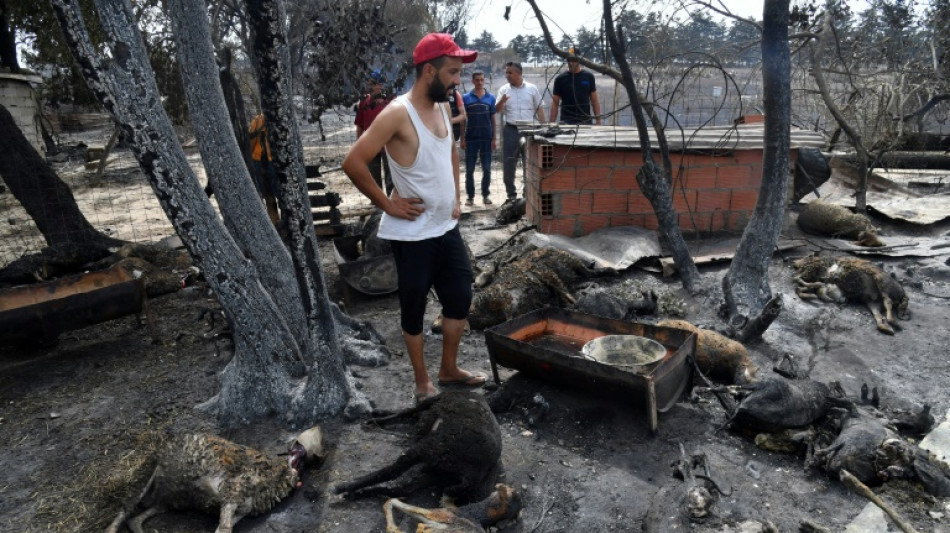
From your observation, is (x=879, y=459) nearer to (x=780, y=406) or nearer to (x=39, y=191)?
(x=780, y=406)

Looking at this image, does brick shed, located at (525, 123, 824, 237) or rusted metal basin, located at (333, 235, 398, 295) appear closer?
rusted metal basin, located at (333, 235, 398, 295)

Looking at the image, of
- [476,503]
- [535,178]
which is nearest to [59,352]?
[476,503]

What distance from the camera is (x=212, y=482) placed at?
2.98m

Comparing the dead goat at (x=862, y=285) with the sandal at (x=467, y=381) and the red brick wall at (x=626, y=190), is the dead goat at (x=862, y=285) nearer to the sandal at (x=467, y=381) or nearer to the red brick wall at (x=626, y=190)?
the red brick wall at (x=626, y=190)

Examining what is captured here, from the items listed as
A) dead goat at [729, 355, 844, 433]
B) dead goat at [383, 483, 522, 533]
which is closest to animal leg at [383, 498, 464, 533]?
dead goat at [383, 483, 522, 533]

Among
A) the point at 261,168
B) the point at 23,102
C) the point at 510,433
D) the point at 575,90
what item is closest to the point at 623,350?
the point at 510,433

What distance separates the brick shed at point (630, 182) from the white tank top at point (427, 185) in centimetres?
346

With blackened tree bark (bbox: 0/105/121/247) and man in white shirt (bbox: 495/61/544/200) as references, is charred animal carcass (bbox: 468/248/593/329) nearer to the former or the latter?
man in white shirt (bbox: 495/61/544/200)

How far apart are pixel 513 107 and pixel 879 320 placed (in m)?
6.56

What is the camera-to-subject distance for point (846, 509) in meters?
3.01

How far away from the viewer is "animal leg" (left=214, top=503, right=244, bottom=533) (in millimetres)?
2830

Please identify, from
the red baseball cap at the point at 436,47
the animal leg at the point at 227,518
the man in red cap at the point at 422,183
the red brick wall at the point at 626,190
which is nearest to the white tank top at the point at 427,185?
the man in red cap at the point at 422,183

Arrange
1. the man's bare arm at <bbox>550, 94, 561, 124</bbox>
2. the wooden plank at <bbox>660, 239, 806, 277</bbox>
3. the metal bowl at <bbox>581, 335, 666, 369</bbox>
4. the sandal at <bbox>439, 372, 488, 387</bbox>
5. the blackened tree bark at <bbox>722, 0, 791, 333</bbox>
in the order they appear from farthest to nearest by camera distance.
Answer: the man's bare arm at <bbox>550, 94, 561, 124</bbox>
the wooden plank at <bbox>660, 239, 806, 277</bbox>
the blackened tree bark at <bbox>722, 0, 791, 333</bbox>
the sandal at <bbox>439, 372, 488, 387</bbox>
the metal bowl at <bbox>581, 335, 666, 369</bbox>

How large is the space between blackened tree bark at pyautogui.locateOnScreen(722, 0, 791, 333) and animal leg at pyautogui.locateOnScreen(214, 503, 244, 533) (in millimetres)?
3964
